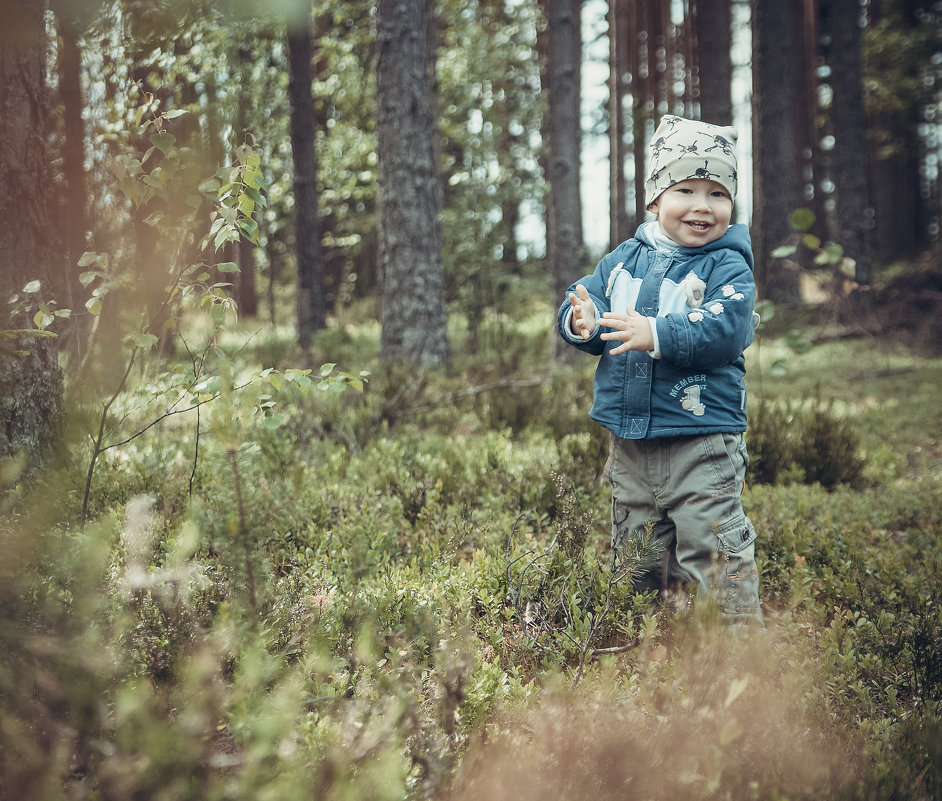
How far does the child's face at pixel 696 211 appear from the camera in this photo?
99.8 inches

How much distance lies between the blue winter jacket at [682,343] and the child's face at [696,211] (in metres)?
0.05

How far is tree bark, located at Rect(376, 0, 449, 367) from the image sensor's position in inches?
279

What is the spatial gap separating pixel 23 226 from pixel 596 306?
2.39 metres

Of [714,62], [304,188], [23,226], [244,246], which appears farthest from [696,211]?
[714,62]

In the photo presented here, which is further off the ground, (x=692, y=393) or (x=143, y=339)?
(x=143, y=339)

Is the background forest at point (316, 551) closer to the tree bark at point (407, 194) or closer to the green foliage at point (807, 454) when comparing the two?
the green foliage at point (807, 454)

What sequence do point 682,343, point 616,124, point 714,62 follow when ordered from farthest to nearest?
point 616,124
point 714,62
point 682,343

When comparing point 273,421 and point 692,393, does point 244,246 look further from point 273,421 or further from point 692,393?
point 692,393

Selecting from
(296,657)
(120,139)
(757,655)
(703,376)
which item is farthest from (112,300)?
(757,655)

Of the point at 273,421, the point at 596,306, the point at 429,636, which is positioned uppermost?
the point at 596,306

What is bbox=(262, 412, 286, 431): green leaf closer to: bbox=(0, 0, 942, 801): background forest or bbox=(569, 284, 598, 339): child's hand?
bbox=(0, 0, 942, 801): background forest

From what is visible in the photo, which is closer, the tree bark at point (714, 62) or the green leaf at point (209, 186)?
the green leaf at point (209, 186)

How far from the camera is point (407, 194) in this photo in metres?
7.22

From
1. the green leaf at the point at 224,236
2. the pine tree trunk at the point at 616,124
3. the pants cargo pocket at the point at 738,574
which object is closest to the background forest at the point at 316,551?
the green leaf at the point at 224,236
